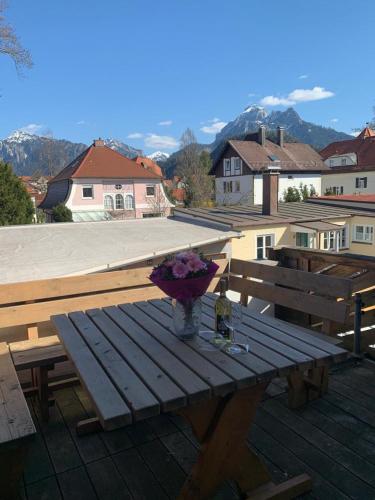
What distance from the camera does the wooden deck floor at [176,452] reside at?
7.31 feet

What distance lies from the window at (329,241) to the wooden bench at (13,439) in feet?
53.8

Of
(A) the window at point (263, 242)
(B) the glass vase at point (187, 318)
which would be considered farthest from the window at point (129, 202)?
(B) the glass vase at point (187, 318)

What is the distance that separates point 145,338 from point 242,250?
39.6 ft

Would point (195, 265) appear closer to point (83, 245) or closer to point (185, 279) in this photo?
point (185, 279)

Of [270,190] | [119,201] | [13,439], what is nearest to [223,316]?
[13,439]

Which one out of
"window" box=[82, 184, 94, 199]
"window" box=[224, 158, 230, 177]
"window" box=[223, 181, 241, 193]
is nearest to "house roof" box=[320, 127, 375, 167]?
"window" box=[223, 181, 241, 193]

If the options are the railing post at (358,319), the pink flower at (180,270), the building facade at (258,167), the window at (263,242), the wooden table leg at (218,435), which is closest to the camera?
the wooden table leg at (218,435)

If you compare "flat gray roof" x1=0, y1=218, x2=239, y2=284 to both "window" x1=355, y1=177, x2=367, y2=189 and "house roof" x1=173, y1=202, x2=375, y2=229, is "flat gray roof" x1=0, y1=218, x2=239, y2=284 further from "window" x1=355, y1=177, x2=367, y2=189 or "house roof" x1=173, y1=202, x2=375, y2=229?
"window" x1=355, y1=177, x2=367, y2=189

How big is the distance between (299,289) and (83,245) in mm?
3755

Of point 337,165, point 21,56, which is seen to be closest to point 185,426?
point 21,56

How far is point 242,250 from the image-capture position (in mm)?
14203

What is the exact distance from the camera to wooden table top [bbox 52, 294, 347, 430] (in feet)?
5.44

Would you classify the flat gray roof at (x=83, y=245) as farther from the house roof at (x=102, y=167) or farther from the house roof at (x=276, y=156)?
the house roof at (x=276, y=156)

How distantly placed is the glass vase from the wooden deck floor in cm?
83
